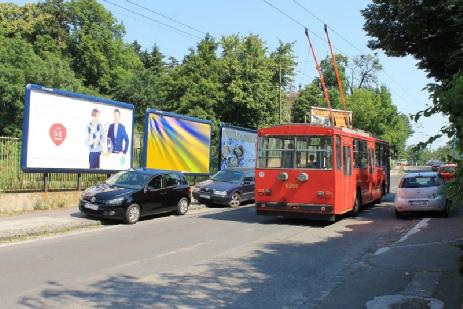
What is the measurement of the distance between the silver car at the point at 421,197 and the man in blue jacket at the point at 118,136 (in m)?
10.4

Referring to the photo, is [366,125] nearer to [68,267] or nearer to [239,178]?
[239,178]

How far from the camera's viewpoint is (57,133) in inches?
691

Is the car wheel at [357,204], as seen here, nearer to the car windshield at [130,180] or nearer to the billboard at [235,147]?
the car windshield at [130,180]

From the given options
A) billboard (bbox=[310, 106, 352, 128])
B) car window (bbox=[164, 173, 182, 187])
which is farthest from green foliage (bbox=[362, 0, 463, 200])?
billboard (bbox=[310, 106, 352, 128])

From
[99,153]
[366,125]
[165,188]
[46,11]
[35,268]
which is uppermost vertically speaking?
[46,11]

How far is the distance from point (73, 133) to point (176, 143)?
6.07m

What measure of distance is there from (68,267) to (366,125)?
2233 inches

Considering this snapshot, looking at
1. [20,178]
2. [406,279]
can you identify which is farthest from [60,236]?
[406,279]

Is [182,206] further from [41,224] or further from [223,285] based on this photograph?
[223,285]

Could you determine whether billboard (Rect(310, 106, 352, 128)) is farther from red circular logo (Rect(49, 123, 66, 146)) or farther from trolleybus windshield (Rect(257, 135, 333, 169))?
trolleybus windshield (Rect(257, 135, 333, 169))

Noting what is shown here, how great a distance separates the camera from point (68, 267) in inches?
342

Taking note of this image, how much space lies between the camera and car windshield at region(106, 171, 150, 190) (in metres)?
15.9

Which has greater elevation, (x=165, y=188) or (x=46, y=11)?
(x=46, y=11)

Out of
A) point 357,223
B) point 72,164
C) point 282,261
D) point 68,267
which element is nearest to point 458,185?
point 282,261
